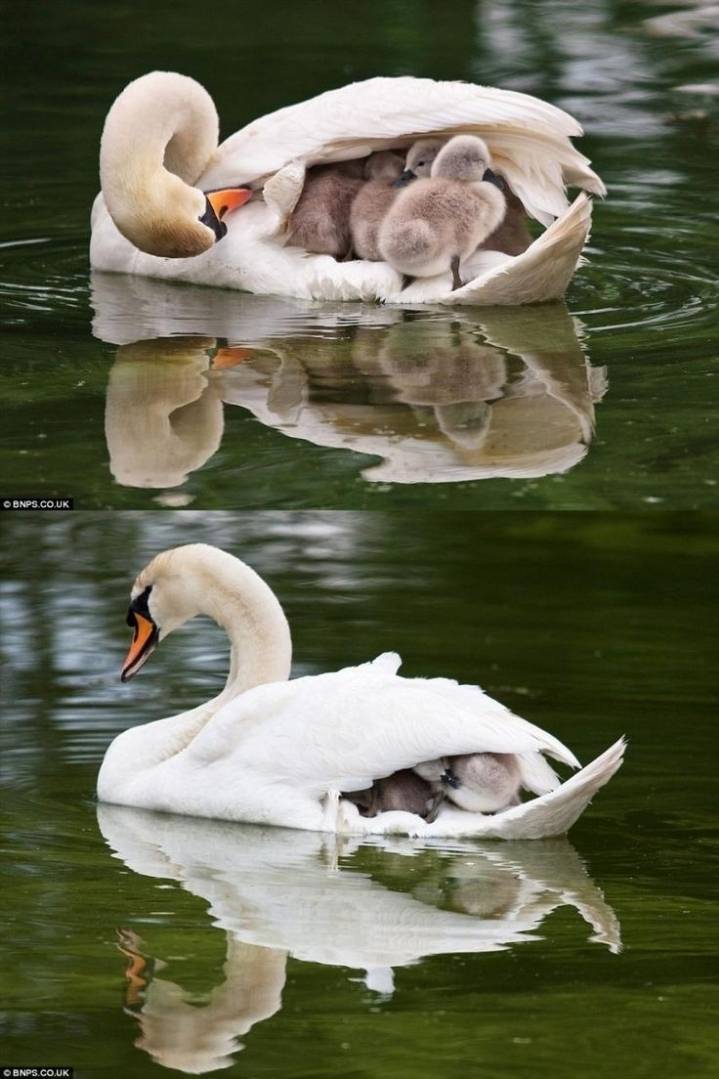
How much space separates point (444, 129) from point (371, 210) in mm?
291

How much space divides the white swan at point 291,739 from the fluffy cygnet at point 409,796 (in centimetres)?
4

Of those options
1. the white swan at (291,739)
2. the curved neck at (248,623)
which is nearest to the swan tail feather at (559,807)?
the white swan at (291,739)

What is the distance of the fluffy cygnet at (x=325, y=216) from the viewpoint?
6.62 meters

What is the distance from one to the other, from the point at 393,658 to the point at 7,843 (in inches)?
39.5

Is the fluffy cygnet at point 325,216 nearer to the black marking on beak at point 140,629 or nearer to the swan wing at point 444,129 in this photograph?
the swan wing at point 444,129

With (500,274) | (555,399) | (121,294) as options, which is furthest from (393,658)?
(121,294)

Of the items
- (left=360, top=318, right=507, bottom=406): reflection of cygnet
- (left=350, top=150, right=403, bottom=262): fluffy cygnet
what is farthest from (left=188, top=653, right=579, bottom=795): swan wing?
(left=350, top=150, right=403, bottom=262): fluffy cygnet

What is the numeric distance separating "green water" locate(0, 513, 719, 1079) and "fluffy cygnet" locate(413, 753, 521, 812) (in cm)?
15

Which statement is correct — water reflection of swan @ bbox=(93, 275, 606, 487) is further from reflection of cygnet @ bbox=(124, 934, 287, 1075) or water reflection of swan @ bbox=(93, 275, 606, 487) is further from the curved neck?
reflection of cygnet @ bbox=(124, 934, 287, 1075)

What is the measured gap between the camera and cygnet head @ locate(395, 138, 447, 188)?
6574 mm

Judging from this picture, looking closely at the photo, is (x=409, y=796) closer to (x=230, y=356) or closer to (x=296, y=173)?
(x=230, y=356)

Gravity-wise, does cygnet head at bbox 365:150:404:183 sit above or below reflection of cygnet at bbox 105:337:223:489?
above

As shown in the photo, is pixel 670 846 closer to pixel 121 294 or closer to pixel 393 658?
pixel 393 658

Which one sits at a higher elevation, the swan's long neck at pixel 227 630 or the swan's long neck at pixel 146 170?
the swan's long neck at pixel 146 170
